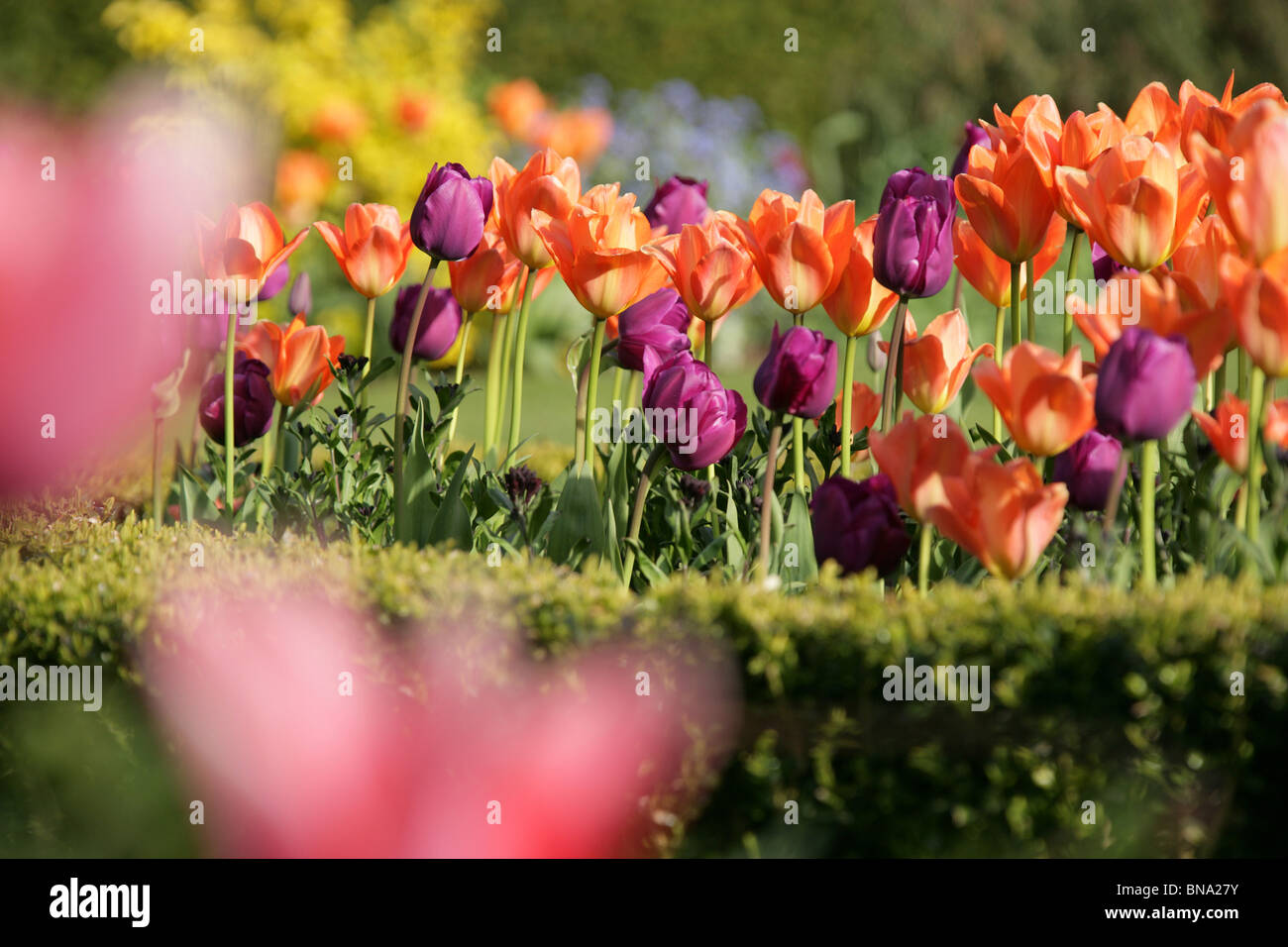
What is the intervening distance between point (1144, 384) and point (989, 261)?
936 mm

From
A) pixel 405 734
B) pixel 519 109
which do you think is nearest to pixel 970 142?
pixel 405 734

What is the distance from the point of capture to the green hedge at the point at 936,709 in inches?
67.6

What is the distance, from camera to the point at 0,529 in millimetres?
2094

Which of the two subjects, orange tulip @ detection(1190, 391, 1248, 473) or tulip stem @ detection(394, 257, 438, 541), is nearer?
orange tulip @ detection(1190, 391, 1248, 473)

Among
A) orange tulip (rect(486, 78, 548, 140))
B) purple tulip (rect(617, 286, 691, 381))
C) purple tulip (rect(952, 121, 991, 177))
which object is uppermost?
orange tulip (rect(486, 78, 548, 140))

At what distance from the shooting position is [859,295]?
2373 millimetres

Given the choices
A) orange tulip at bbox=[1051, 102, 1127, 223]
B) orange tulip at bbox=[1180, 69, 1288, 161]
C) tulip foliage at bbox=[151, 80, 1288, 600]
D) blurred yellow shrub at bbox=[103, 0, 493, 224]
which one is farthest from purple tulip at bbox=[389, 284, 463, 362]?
blurred yellow shrub at bbox=[103, 0, 493, 224]

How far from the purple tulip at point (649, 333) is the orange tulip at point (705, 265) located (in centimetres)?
12

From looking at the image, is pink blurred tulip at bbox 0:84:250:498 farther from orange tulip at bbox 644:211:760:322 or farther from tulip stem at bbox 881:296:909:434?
tulip stem at bbox 881:296:909:434

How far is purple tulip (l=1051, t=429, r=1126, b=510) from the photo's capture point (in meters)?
2.10

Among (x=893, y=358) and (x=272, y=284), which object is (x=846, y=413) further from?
(x=272, y=284)

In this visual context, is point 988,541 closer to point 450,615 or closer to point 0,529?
point 450,615

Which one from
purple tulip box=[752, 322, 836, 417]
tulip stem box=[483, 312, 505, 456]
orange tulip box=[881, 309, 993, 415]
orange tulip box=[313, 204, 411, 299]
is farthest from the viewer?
tulip stem box=[483, 312, 505, 456]

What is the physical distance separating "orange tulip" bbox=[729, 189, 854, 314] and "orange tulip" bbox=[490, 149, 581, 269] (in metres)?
0.37
